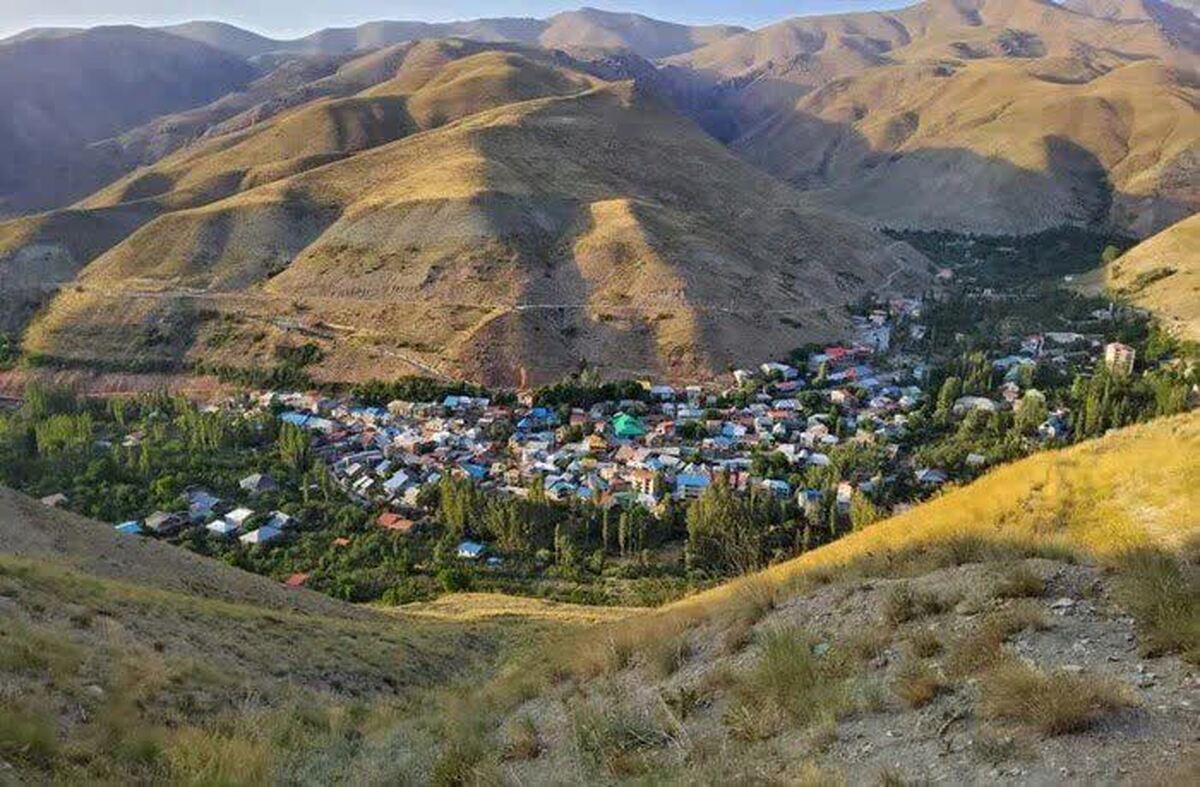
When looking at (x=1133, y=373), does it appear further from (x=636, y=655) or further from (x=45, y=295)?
(x=45, y=295)

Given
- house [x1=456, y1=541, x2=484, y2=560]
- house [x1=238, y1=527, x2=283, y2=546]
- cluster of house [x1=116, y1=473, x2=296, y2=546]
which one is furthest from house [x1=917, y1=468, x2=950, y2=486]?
house [x1=238, y1=527, x2=283, y2=546]

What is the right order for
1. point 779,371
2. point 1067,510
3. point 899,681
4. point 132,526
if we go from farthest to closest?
point 779,371
point 132,526
point 1067,510
point 899,681

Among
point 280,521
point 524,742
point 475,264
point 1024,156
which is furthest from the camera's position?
point 1024,156

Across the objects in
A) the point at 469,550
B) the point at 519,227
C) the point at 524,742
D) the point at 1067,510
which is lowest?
the point at 469,550

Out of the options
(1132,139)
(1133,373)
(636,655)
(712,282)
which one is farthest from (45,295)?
(1132,139)

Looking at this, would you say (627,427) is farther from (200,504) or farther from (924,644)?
(924,644)

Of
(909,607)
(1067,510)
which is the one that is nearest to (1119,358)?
(1067,510)

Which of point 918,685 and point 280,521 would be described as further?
point 280,521

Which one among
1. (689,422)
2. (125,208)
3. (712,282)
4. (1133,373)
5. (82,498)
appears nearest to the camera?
(82,498)
